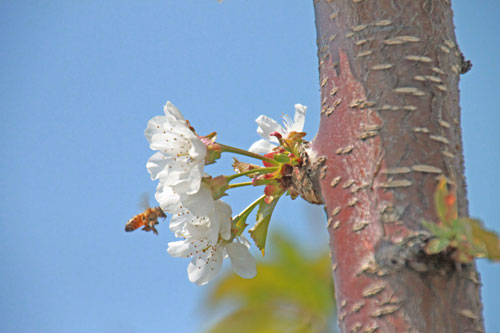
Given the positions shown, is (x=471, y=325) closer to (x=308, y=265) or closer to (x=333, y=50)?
(x=333, y=50)

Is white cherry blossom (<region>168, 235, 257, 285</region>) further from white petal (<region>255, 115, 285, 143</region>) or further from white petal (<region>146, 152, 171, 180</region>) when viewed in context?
white petal (<region>255, 115, 285, 143</region>)

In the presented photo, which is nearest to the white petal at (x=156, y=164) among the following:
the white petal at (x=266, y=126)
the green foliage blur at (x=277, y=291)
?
the white petal at (x=266, y=126)

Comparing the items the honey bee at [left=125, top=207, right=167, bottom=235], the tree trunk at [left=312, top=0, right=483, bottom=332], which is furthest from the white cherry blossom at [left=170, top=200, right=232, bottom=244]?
the honey bee at [left=125, top=207, right=167, bottom=235]

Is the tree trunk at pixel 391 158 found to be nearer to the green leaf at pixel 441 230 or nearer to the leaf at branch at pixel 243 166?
the green leaf at pixel 441 230

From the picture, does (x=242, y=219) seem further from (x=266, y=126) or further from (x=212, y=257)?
(x=266, y=126)

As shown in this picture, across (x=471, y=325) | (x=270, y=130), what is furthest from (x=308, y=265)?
(x=471, y=325)
